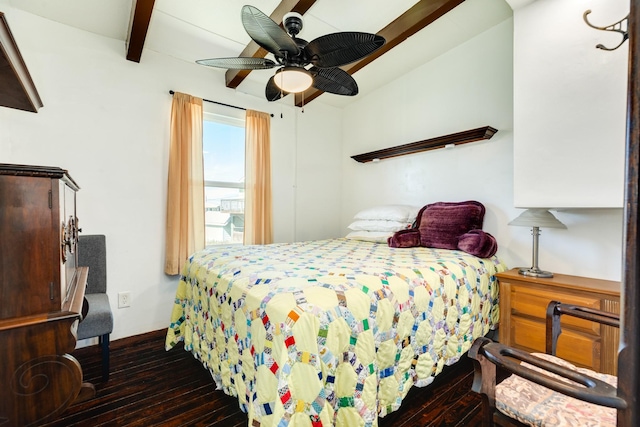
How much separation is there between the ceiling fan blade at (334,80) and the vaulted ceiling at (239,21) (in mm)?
481

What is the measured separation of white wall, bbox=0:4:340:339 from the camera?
89.2 inches

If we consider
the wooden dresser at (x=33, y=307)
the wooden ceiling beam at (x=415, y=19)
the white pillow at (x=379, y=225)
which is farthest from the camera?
the white pillow at (x=379, y=225)

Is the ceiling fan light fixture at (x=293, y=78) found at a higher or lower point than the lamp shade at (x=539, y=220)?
higher

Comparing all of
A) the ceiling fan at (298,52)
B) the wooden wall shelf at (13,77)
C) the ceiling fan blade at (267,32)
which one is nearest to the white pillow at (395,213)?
the ceiling fan at (298,52)

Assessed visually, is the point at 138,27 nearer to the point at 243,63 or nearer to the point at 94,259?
the point at 243,63

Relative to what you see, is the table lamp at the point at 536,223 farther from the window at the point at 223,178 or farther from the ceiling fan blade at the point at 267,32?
the window at the point at 223,178

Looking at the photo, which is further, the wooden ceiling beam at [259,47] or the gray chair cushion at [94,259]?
the gray chair cushion at [94,259]

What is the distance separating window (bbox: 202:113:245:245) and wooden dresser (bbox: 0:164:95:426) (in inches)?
90.2

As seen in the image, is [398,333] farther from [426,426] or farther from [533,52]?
[533,52]

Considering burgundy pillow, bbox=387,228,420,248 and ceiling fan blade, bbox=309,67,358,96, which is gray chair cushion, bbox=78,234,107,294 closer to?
ceiling fan blade, bbox=309,67,358,96

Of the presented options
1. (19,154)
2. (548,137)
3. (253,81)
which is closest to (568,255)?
(548,137)

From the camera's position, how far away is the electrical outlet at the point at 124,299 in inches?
103

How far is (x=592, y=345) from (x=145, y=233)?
11.7 ft

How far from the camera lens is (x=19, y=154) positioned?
220 centimetres
